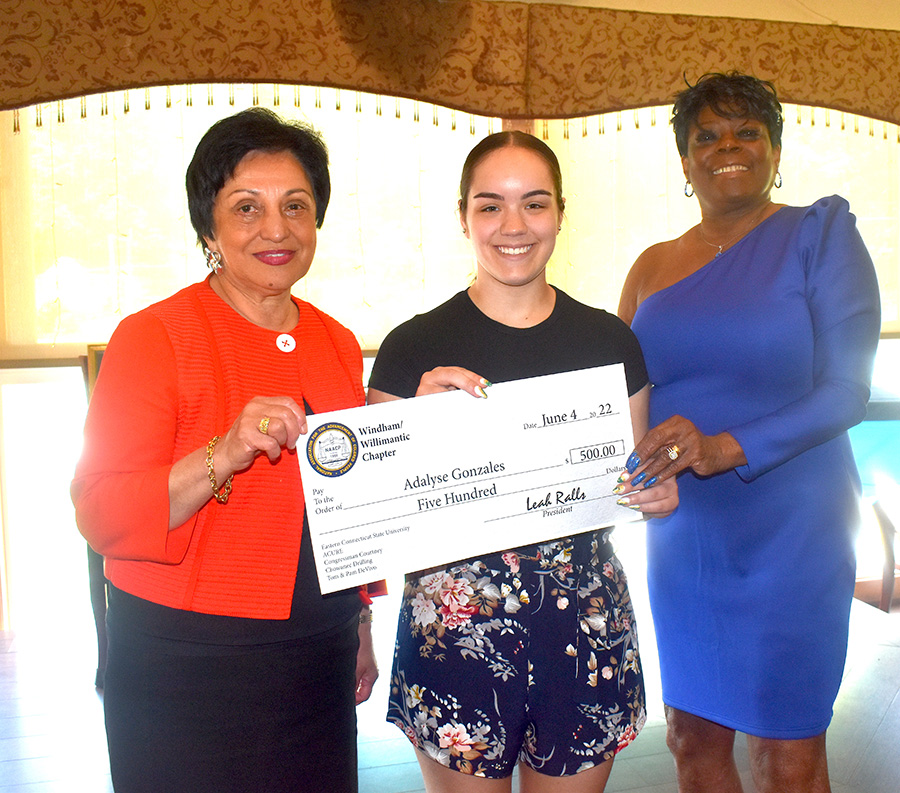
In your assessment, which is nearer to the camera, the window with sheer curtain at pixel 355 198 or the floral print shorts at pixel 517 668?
the floral print shorts at pixel 517 668

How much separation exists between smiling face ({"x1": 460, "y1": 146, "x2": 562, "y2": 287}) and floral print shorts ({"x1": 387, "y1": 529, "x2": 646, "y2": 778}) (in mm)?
515

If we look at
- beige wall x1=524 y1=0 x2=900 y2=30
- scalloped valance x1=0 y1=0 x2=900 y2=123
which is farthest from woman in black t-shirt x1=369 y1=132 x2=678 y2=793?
beige wall x1=524 y1=0 x2=900 y2=30

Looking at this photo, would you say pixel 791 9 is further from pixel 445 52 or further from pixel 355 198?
pixel 355 198

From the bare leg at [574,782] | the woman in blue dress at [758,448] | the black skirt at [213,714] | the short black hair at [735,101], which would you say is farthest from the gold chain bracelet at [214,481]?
the short black hair at [735,101]

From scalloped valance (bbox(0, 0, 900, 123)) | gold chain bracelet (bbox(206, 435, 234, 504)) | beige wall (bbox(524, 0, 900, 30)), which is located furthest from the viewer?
beige wall (bbox(524, 0, 900, 30))

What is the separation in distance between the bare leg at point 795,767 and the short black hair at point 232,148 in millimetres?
1525

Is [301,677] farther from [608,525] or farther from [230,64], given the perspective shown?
[230,64]

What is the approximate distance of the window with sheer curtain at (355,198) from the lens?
421 centimetres

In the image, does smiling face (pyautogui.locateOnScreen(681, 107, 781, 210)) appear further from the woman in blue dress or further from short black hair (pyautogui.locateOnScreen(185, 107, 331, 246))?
short black hair (pyautogui.locateOnScreen(185, 107, 331, 246))

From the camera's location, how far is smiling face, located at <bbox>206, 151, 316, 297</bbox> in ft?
4.58

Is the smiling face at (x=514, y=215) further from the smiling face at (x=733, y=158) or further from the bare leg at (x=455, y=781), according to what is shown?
the bare leg at (x=455, y=781)

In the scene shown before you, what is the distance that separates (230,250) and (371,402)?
0.37m

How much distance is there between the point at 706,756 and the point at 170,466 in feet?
4.54

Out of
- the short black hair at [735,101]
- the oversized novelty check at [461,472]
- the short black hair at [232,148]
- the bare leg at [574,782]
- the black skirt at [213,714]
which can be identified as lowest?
the bare leg at [574,782]
